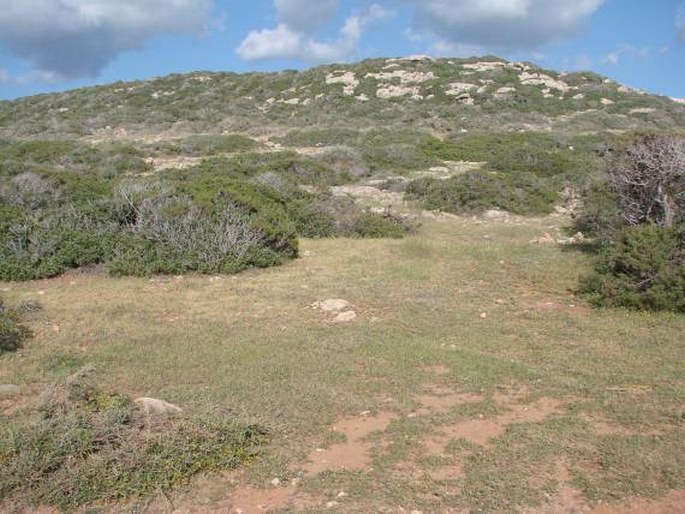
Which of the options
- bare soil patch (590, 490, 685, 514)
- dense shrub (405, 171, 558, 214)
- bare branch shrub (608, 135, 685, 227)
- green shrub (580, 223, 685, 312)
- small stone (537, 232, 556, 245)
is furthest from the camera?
dense shrub (405, 171, 558, 214)

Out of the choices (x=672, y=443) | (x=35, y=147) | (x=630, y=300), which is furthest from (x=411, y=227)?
(x=35, y=147)

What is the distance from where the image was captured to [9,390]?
5.80 meters

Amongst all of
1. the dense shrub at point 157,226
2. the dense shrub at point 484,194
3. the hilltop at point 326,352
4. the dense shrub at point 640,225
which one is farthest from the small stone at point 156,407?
the dense shrub at point 484,194

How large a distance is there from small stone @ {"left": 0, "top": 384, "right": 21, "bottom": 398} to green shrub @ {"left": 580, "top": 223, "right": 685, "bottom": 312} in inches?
262

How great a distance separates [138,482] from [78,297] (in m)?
5.29

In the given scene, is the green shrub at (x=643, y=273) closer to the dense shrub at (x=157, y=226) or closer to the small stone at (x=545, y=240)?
the small stone at (x=545, y=240)

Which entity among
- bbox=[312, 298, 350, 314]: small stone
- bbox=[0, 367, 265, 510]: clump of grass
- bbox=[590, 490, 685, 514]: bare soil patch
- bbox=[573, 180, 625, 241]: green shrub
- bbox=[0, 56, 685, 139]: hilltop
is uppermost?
bbox=[0, 56, 685, 139]: hilltop

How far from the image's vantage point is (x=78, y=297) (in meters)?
8.81

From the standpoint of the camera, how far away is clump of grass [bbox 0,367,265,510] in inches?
161

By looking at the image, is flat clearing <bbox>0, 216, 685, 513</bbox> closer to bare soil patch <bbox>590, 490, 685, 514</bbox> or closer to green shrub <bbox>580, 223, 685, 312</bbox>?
bare soil patch <bbox>590, 490, 685, 514</bbox>

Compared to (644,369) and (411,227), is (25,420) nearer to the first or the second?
(644,369)

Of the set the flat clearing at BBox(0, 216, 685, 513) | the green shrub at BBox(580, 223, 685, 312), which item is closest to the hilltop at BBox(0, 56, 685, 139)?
the green shrub at BBox(580, 223, 685, 312)

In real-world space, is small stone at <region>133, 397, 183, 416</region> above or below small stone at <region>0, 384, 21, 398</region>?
above

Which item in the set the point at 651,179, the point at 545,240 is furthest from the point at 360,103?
the point at 651,179
